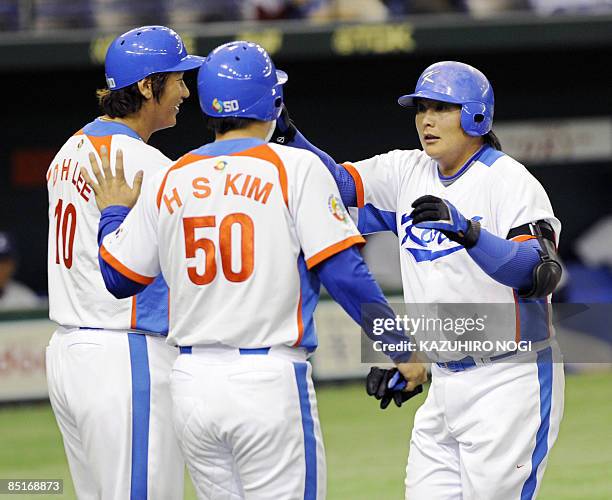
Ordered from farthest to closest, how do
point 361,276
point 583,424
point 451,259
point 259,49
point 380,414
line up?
point 380,414 → point 583,424 → point 451,259 → point 259,49 → point 361,276

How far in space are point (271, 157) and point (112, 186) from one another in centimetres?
79

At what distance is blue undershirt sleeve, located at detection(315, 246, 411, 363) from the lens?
160 inches

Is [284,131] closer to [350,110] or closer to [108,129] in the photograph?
[108,129]

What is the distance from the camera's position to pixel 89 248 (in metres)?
4.81

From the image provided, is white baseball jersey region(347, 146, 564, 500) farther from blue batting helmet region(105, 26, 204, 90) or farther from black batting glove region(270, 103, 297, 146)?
blue batting helmet region(105, 26, 204, 90)

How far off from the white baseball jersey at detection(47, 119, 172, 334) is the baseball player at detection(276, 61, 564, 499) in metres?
0.95

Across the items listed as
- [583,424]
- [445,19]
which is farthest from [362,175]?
[445,19]

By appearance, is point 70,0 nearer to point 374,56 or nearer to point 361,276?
point 374,56

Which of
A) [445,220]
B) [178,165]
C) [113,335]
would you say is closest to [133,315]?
[113,335]

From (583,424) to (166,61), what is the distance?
6100mm

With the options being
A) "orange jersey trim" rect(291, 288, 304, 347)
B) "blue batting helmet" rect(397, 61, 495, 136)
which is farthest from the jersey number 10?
"blue batting helmet" rect(397, 61, 495, 136)

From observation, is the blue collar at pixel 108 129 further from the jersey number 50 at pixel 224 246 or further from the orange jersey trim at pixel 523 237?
the orange jersey trim at pixel 523 237

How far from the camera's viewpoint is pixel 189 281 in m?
4.15

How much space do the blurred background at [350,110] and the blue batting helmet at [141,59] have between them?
15.8ft
